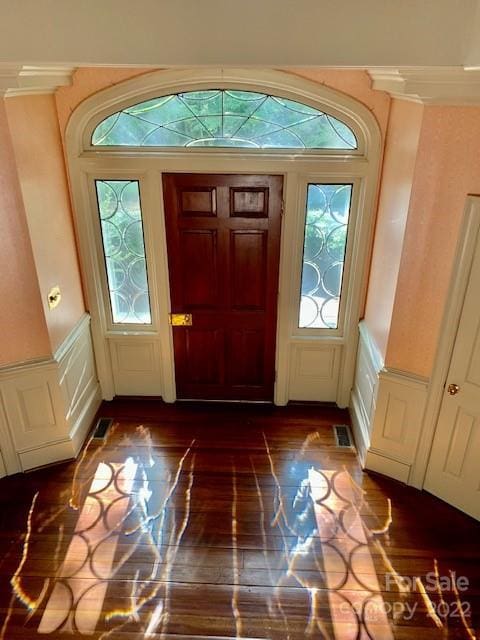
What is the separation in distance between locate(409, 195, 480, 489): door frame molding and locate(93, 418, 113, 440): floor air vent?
7.74 ft

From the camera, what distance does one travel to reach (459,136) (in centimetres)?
246

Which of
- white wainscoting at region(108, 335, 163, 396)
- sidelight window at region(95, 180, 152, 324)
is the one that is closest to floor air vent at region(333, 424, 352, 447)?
white wainscoting at region(108, 335, 163, 396)

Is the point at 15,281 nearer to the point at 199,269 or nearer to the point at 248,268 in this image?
the point at 199,269

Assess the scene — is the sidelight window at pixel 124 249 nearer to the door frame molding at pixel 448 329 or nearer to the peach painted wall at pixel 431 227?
the peach painted wall at pixel 431 227

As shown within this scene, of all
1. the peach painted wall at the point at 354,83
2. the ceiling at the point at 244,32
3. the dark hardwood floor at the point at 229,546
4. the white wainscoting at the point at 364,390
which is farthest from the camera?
the white wainscoting at the point at 364,390

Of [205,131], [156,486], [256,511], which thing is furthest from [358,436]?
[205,131]

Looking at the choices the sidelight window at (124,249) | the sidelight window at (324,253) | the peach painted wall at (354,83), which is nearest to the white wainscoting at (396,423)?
the sidelight window at (324,253)

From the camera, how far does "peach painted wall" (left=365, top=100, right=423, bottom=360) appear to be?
2.73 m

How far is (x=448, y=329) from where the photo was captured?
281 cm

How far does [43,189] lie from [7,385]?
4.31 ft

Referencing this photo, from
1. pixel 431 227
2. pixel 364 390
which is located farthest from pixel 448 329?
pixel 364 390

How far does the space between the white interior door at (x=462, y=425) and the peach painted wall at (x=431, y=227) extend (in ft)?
0.49

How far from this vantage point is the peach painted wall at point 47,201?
2781 millimetres

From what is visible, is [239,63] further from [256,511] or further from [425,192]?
[256,511]
